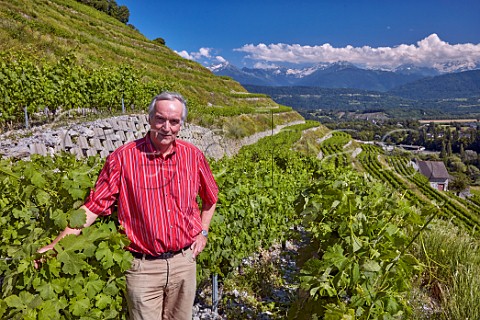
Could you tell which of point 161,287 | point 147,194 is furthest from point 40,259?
point 161,287

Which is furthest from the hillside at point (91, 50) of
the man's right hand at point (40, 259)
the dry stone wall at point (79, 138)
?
the man's right hand at point (40, 259)

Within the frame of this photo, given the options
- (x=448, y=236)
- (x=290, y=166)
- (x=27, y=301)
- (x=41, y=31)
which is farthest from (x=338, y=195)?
(x=41, y=31)

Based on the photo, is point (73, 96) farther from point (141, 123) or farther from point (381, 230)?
point (381, 230)

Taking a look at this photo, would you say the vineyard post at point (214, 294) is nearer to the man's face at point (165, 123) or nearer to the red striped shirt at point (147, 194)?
the red striped shirt at point (147, 194)

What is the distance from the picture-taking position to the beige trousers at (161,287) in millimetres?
2420

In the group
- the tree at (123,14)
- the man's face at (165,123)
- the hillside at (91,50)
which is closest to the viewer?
the man's face at (165,123)

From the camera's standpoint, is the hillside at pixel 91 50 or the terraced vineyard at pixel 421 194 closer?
the terraced vineyard at pixel 421 194

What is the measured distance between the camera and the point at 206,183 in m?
2.72

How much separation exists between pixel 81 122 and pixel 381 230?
9.75 metres

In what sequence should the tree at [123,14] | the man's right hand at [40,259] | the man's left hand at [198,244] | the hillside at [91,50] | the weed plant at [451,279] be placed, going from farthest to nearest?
1. the tree at [123,14]
2. the hillside at [91,50]
3. the weed plant at [451,279]
4. the man's left hand at [198,244]
5. the man's right hand at [40,259]

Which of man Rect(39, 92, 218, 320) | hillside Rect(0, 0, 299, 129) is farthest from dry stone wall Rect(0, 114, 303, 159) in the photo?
man Rect(39, 92, 218, 320)

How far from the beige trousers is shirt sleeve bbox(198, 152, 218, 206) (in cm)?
44

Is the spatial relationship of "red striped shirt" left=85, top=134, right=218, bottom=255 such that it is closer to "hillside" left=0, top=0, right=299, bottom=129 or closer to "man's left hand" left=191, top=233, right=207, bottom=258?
"man's left hand" left=191, top=233, right=207, bottom=258

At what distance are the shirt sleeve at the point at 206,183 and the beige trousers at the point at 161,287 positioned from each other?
441 mm
